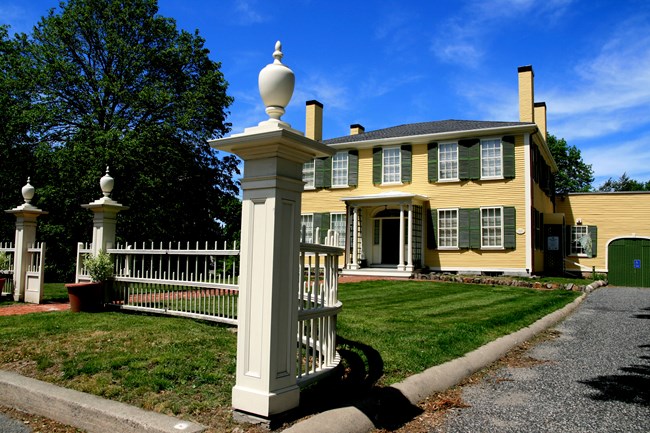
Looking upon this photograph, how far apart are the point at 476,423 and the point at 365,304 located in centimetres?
604

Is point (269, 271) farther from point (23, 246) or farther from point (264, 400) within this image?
point (23, 246)

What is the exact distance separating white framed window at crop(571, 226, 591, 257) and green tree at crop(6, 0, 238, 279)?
16465mm

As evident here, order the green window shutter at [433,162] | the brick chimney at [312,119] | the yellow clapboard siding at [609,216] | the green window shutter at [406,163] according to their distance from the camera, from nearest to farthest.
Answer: the green window shutter at [433,162] → the green window shutter at [406,163] → the yellow clapboard siding at [609,216] → the brick chimney at [312,119]

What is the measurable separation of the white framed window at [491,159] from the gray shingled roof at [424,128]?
2.09 ft

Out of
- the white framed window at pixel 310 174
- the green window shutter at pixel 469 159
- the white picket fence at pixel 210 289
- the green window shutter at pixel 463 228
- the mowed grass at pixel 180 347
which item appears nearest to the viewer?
the mowed grass at pixel 180 347

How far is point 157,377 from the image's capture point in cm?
416

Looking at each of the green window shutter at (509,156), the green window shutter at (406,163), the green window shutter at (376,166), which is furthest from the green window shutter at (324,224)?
the green window shutter at (509,156)

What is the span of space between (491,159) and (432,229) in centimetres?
344

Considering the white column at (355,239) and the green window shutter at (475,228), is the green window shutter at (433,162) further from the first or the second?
the white column at (355,239)

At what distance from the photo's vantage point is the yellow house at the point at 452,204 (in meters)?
17.5

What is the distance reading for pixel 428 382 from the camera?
434 centimetres

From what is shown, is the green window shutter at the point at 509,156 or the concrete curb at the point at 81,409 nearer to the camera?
the concrete curb at the point at 81,409

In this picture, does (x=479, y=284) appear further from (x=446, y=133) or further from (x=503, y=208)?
(x=446, y=133)

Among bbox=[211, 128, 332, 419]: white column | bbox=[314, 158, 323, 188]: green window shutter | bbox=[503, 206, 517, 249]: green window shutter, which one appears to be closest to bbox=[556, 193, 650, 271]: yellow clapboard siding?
bbox=[503, 206, 517, 249]: green window shutter
